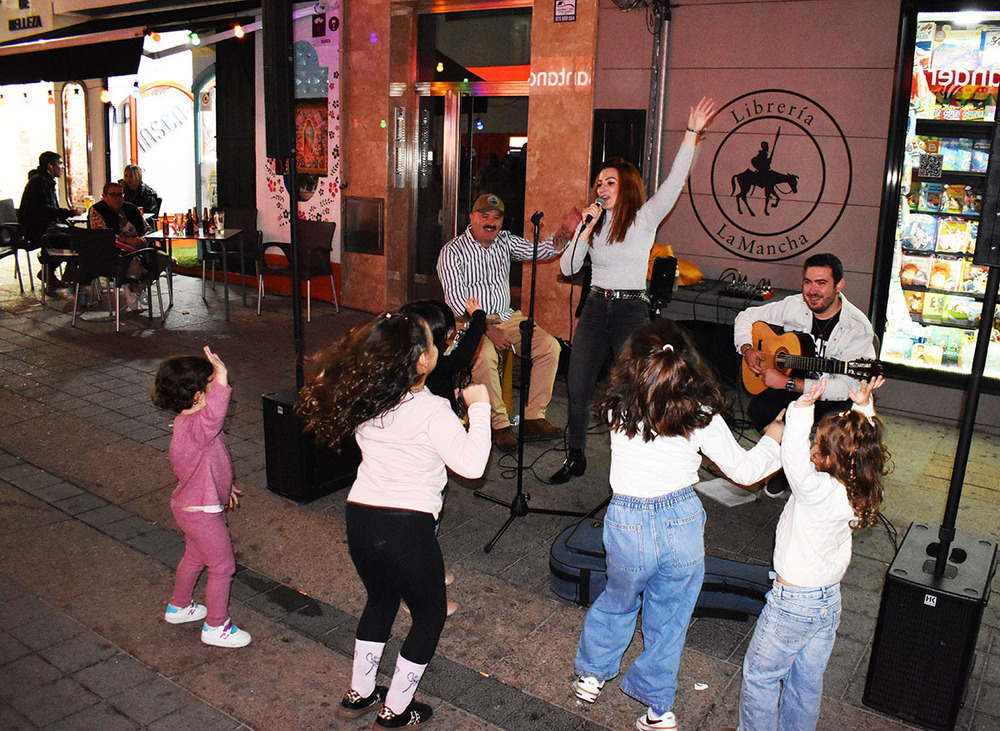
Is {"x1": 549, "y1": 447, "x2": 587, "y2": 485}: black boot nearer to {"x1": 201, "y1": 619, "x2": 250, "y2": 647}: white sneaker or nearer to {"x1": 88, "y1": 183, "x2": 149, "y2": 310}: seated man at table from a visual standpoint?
{"x1": 201, "y1": 619, "x2": 250, "y2": 647}: white sneaker

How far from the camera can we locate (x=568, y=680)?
3.64m

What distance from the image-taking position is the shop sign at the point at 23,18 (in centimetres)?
1565

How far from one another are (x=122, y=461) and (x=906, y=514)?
505 centimetres

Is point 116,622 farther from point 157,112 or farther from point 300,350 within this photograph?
point 157,112

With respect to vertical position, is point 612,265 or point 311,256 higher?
point 612,265

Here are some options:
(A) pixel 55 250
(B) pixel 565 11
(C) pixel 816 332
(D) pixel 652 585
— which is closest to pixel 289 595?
(D) pixel 652 585

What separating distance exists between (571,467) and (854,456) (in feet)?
9.95

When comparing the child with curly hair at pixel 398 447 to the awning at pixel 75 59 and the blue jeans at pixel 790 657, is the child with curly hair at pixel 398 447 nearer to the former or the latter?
the blue jeans at pixel 790 657

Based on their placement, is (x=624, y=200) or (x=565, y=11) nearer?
(x=624, y=200)

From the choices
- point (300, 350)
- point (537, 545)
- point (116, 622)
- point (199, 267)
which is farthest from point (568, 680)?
point (199, 267)

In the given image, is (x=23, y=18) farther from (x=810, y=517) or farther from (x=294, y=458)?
(x=810, y=517)

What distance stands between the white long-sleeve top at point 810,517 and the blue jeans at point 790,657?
6 cm

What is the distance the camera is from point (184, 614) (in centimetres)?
397

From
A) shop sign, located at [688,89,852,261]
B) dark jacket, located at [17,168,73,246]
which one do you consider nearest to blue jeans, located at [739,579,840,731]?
shop sign, located at [688,89,852,261]
